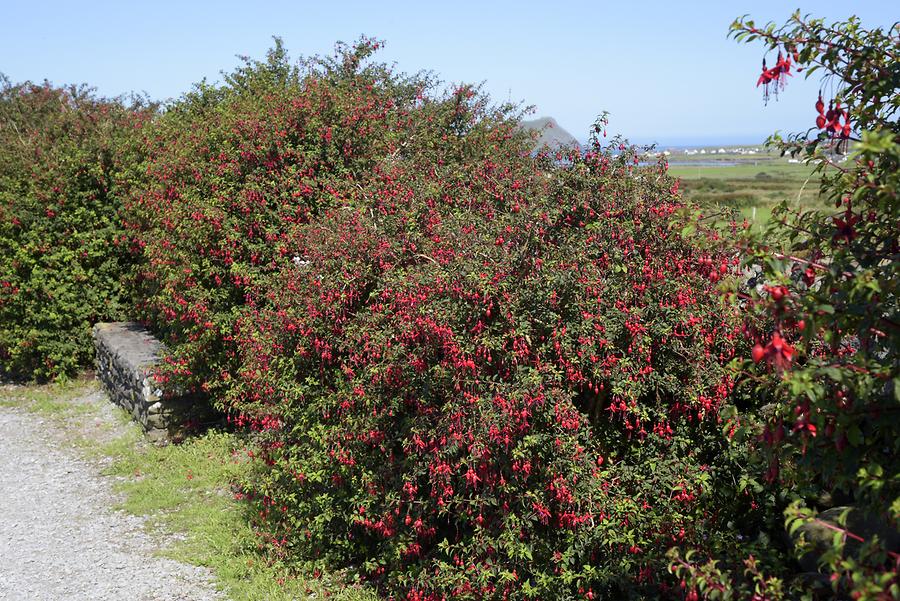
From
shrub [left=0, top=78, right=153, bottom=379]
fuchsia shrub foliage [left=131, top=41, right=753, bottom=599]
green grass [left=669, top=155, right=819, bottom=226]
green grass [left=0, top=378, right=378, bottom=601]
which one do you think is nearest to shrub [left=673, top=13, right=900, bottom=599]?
fuchsia shrub foliage [left=131, top=41, right=753, bottom=599]

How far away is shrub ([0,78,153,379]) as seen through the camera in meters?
10.9

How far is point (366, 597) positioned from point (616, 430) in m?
2.04

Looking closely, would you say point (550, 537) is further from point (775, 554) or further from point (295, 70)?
point (295, 70)

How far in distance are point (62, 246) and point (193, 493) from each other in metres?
5.62

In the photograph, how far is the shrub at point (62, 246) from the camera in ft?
35.6

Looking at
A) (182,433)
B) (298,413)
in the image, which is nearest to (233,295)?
(182,433)

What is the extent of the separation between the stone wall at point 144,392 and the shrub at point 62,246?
917 millimetres

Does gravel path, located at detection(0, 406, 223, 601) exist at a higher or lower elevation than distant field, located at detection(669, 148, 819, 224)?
lower

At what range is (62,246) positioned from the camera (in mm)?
11016

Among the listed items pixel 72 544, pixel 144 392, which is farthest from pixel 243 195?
pixel 72 544

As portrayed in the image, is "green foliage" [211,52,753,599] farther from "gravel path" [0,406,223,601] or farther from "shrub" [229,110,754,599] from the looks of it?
"gravel path" [0,406,223,601]

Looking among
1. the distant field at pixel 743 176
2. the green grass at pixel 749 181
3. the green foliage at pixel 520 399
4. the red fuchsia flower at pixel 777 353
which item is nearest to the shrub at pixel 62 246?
the green foliage at pixel 520 399

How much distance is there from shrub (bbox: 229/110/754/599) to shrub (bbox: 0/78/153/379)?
6.99 meters

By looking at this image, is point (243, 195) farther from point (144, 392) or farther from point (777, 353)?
point (777, 353)
